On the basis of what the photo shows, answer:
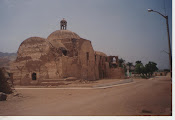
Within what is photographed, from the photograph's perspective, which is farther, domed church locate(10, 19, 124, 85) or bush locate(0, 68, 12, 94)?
domed church locate(10, 19, 124, 85)

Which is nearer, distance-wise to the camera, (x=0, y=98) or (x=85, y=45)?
(x=0, y=98)

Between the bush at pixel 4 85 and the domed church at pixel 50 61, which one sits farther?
the domed church at pixel 50 61

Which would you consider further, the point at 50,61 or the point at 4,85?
the point at 50,61

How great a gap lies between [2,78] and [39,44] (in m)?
13.3

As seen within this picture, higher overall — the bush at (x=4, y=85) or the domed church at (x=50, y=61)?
the domed church at (x=50, y=61)

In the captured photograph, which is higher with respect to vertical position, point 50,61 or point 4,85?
point 50,61

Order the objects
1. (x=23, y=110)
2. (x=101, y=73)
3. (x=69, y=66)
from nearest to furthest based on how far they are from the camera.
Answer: (x=23, y=110), (x=69, y=66), (x=101, y=73)

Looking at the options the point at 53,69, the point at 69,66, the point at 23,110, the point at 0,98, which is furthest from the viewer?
the point at 69,66

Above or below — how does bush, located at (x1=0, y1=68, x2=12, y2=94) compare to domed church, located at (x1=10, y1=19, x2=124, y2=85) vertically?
below
